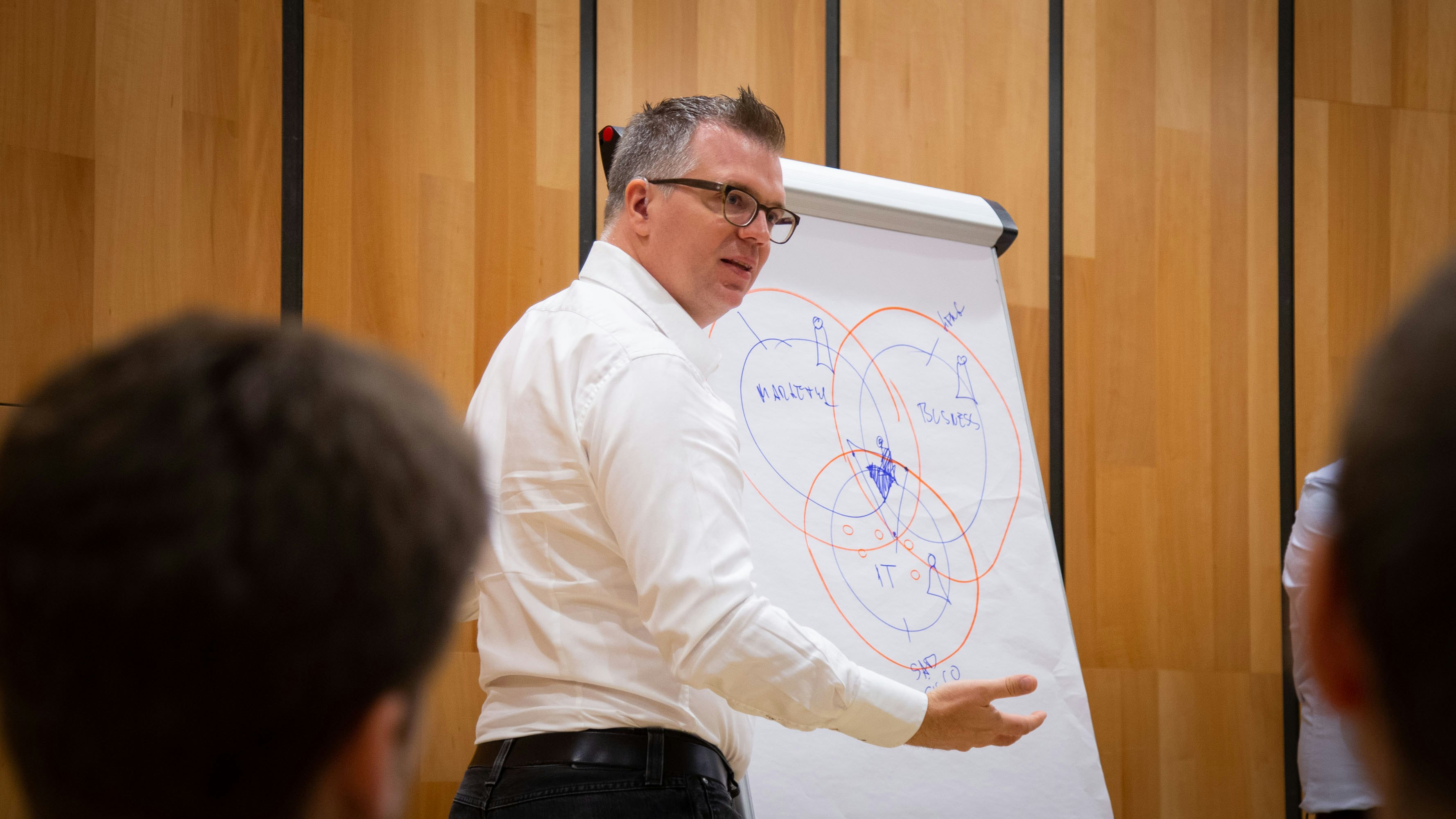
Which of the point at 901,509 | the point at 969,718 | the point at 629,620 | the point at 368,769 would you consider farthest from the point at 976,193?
the point at 368,769

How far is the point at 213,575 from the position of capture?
0.39m

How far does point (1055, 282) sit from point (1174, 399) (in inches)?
18.5

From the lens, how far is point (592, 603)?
130 cm

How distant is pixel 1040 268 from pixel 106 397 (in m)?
2.68

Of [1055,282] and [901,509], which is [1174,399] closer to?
[1055,282]

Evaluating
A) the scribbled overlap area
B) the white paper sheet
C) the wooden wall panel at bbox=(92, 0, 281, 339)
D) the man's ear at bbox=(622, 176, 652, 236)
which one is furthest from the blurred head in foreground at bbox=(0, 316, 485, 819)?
the wooden wall panel at bbox=(92, 0, 281, 339)

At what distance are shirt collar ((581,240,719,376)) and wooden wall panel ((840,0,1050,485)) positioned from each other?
1247 millimetres

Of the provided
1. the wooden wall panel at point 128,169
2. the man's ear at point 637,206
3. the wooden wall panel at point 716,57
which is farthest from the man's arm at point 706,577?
the wooden wall panel at point 716,57

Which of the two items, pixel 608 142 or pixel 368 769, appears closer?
pixel 368 769

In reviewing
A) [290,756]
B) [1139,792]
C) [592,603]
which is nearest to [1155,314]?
[1139,792]

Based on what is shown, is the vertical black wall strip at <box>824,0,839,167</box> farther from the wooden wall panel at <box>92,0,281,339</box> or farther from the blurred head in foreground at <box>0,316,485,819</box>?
the blurred head in foreground at <box>0,316,485,819</box>

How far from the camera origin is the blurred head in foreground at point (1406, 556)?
383 millimetres

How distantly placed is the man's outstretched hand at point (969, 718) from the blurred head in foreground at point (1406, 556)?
35.8 inches

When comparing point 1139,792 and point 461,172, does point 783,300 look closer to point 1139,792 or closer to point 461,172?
point 461,172
